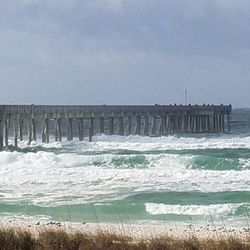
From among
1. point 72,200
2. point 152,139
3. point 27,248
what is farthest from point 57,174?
point 152,139

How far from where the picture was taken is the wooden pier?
3694 centimetres

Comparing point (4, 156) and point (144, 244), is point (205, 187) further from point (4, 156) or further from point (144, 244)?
point (4, 156)

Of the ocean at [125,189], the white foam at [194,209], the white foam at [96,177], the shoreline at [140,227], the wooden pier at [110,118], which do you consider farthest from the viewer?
the wooden pier at [110,118]

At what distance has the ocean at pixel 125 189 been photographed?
1452 cm

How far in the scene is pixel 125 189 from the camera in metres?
18.8

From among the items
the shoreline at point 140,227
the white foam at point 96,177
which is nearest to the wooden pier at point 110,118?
the white foam at point 96,177

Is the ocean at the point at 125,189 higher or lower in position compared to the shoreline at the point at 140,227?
lower

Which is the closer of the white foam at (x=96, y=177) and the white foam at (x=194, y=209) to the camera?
the white foam at (x=194, y=209)

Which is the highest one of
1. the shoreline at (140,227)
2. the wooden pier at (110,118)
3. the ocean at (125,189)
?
the wooden pier at (110,118)

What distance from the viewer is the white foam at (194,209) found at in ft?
48.0

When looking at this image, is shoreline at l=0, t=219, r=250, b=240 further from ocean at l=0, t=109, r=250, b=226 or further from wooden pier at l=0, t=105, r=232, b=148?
wooden pier at l=0, t=105, r=232, b=148

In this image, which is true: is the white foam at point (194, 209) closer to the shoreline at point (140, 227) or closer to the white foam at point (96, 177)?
the shoreline at point (140, 227)

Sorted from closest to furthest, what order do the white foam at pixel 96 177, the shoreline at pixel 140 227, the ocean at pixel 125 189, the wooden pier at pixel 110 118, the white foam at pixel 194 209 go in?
the shoreline at pixel 140 227 → the ocean at pixel 125 189 → the white foam at pixel 194 209 → the white foam at pixel 96 177 → the wooden pier at pixel 110 118

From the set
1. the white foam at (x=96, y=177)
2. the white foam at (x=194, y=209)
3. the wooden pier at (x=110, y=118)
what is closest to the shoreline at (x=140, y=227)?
the white foam at (x=194, y=209)
